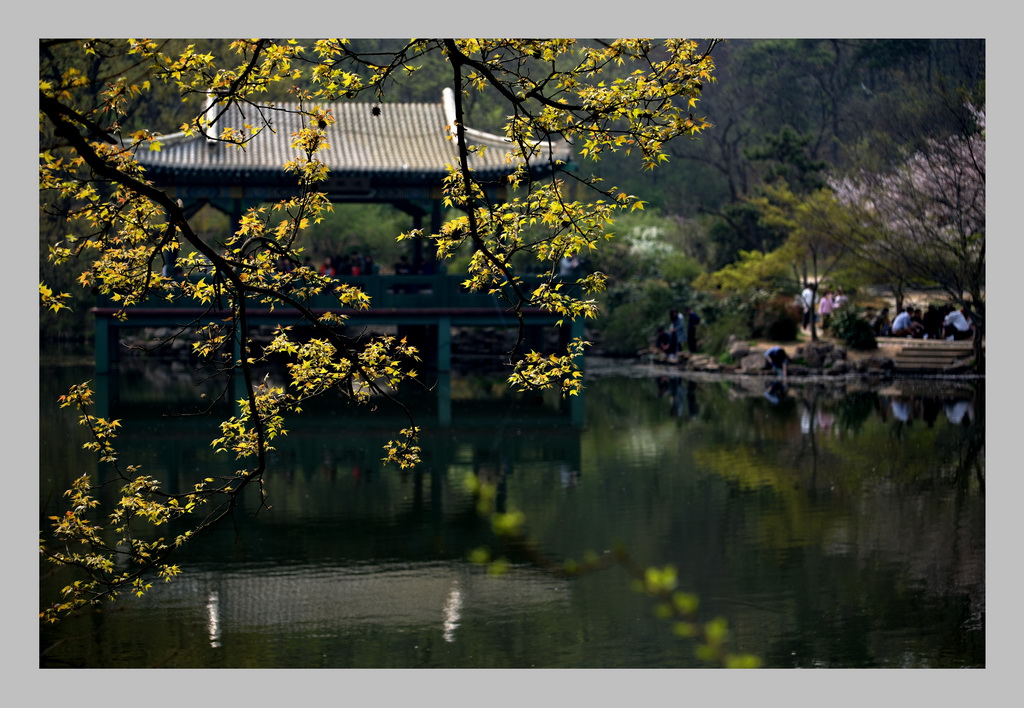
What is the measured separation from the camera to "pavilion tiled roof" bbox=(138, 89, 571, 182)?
21422 mm

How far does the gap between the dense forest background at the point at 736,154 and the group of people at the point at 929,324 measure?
112cm

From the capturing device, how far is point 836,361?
74.6ft

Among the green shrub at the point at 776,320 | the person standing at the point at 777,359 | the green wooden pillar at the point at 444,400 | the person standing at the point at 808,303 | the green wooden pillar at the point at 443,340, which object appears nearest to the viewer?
the green wooden pillar at the point at 444,400

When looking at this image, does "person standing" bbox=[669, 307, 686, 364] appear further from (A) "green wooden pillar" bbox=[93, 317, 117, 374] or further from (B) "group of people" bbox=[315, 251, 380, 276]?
(A) "green wooden pillar" bbox=[93, 317, 117, 374]

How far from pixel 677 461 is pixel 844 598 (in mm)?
5134

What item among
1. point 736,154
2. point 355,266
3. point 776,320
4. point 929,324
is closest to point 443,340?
point 355,266

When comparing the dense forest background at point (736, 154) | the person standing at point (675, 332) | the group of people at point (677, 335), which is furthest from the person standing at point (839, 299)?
the person standing at point (675, 332)

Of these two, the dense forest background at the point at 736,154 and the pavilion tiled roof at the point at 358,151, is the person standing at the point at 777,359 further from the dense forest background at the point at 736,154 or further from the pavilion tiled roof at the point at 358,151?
the pavilion tiled roof at the point at 358,151

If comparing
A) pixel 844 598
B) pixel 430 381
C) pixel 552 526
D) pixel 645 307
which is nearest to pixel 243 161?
pixel 430 381

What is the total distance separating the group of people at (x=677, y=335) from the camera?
26.0m

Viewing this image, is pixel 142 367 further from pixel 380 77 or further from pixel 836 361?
pixel 380 77

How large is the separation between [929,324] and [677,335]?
205 inches

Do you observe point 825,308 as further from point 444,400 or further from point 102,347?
point 102,347

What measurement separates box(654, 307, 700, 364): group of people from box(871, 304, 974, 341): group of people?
146 inches
